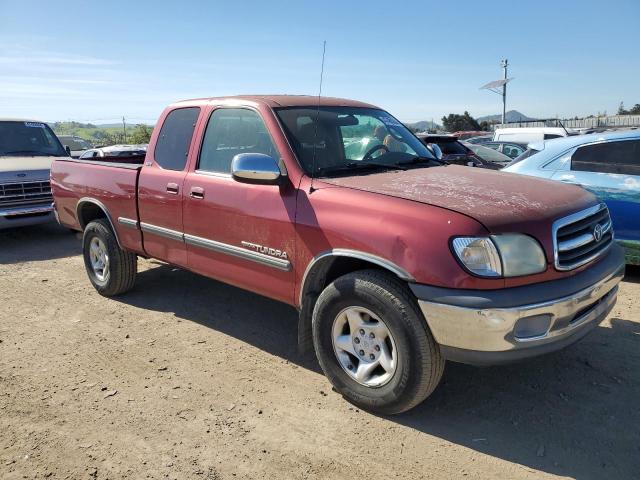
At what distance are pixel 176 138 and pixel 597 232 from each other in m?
3.37

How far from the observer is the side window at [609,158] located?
5.68 metres

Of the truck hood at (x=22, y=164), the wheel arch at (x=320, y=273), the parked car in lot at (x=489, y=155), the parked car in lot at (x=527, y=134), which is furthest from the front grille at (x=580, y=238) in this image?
the parked car in lot at (x=527, y=134)

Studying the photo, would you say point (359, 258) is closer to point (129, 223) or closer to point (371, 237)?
point (371, 237)

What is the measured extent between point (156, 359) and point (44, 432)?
105cm

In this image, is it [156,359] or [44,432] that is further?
[156,359]

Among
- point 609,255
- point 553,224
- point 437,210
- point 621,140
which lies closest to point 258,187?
point 437,210

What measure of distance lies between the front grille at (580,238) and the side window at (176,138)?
294cm

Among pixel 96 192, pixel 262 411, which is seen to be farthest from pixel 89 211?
pixel 262 411

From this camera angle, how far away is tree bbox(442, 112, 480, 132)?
5051cm

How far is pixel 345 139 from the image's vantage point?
405cm

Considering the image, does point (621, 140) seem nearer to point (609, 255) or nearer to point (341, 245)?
point (609, 255)

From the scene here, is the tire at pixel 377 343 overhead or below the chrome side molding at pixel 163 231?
below

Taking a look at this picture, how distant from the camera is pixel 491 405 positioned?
3.35 m

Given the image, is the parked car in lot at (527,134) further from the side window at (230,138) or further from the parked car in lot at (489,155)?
the side window at (230,138)
